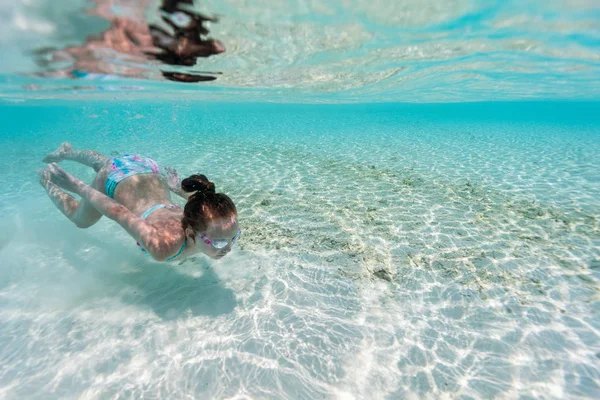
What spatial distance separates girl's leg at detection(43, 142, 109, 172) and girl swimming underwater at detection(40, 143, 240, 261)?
828 mm

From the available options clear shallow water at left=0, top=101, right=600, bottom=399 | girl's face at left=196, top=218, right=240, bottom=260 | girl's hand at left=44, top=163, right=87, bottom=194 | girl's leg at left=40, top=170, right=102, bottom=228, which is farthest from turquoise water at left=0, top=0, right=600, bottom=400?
girl's hand at left=44, top=163, right=87, bottom=194

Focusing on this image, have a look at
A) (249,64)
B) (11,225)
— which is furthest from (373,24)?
(11,225)

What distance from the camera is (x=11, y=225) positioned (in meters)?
7.26

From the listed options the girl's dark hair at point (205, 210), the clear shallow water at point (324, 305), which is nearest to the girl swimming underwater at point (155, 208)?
the girl's dark hair at point (205, 210)

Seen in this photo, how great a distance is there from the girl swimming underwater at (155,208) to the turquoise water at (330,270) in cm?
127

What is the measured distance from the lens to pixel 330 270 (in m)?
4.93

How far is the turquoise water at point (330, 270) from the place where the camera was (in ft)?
10.2

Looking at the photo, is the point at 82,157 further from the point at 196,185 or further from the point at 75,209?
the point at 196,185

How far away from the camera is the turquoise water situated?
3107 mm

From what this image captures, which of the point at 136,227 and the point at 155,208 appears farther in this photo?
the point at 155,208

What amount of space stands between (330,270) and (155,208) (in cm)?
297

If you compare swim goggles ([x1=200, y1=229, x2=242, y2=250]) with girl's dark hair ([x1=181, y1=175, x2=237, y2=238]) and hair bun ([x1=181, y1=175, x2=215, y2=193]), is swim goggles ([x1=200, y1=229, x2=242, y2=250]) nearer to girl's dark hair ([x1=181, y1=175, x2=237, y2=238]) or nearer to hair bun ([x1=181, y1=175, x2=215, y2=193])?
girl's dark hair ([x1=181, y1=175, x2=237, y2=238])

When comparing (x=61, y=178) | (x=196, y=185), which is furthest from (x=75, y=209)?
(x=196, y=185)

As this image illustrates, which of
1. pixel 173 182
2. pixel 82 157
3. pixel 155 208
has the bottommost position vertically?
pixel 82 157
